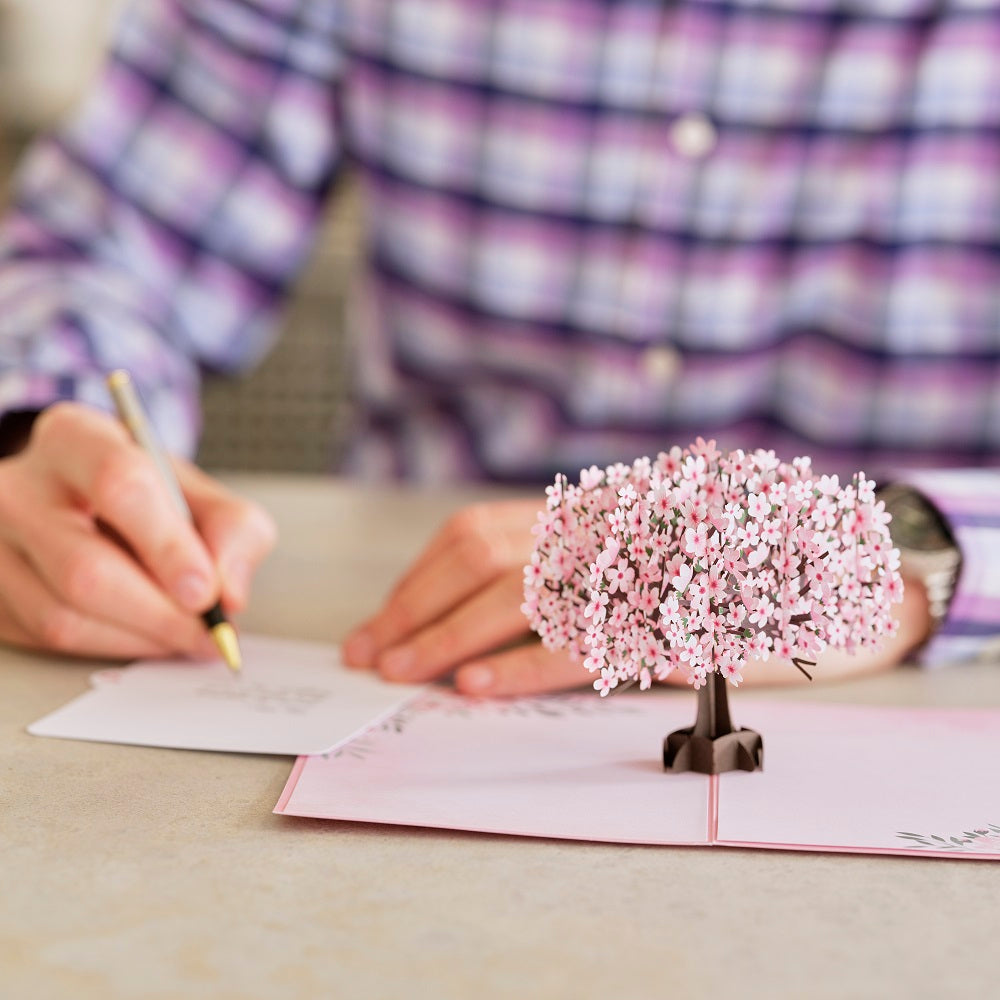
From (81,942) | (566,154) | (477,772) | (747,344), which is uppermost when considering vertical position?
(566,154)

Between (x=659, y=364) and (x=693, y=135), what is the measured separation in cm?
23

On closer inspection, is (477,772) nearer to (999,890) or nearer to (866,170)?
(999,890)

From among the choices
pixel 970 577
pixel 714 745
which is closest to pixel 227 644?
pixel 714 745

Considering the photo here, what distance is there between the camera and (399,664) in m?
0.66

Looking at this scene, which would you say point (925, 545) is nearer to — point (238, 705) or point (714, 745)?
point (714, 745)

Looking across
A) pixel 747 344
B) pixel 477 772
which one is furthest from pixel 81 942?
pixel 747 344

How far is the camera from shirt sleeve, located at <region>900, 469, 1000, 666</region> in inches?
28.7

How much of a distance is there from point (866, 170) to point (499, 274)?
40cm

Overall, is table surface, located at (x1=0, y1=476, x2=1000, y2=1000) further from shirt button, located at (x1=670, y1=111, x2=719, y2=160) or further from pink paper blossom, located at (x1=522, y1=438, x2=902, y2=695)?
shirt button, located at (x1=670, y1=111, x2=719, y2=160)

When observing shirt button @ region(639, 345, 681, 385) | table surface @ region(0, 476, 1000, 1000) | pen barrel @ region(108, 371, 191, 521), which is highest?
shirt button @ region(639, 345, 681, 385)

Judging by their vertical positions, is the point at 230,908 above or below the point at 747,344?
below

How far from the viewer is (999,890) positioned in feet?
1.38

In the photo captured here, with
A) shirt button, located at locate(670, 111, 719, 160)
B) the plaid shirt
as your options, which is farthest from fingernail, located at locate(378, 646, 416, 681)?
shirt button, located at locate(670, 111, 719, 160)

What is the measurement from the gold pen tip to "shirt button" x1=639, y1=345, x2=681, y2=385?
2.51 ft
